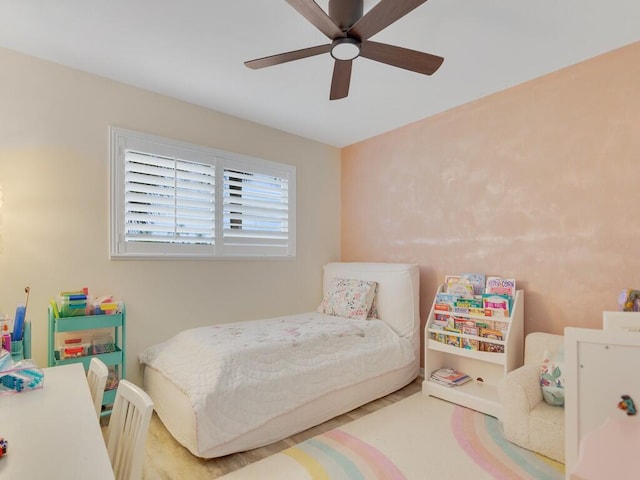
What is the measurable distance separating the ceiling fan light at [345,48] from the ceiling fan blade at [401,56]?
0.04 m

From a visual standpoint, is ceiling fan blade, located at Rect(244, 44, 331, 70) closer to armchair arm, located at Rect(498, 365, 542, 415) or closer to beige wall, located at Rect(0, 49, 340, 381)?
beige wall, located at Rect(0, 49, 340, 381)

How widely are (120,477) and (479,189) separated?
2994 millimetres

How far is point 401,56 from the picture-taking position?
6.01ft

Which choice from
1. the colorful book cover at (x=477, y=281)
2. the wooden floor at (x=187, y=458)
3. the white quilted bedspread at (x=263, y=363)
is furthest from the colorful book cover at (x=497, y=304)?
the wooden floor at (x=187, y=458)

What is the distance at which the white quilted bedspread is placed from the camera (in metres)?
1.95

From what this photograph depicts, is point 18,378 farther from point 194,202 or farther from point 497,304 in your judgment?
point 497,304

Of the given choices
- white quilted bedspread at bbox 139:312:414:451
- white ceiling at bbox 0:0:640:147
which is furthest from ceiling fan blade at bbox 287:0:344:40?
white quilted bedspread at bbox 139:312:414:451

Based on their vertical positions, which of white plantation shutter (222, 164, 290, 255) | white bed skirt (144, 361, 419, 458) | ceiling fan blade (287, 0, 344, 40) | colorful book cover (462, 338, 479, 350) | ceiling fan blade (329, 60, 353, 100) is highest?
ceiling fan blade (287, 0, 344, 40)

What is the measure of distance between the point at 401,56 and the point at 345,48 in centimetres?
32

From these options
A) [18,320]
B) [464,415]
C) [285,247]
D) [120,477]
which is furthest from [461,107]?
[18,320]

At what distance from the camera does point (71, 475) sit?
0.85m

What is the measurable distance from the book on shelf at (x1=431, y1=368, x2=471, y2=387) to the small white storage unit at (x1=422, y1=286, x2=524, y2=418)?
1.2 inches

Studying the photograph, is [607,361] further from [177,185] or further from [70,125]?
[70,125]

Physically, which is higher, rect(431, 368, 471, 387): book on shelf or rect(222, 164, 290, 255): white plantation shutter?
rect(222, 164, 290, 255): white plantation shutter
